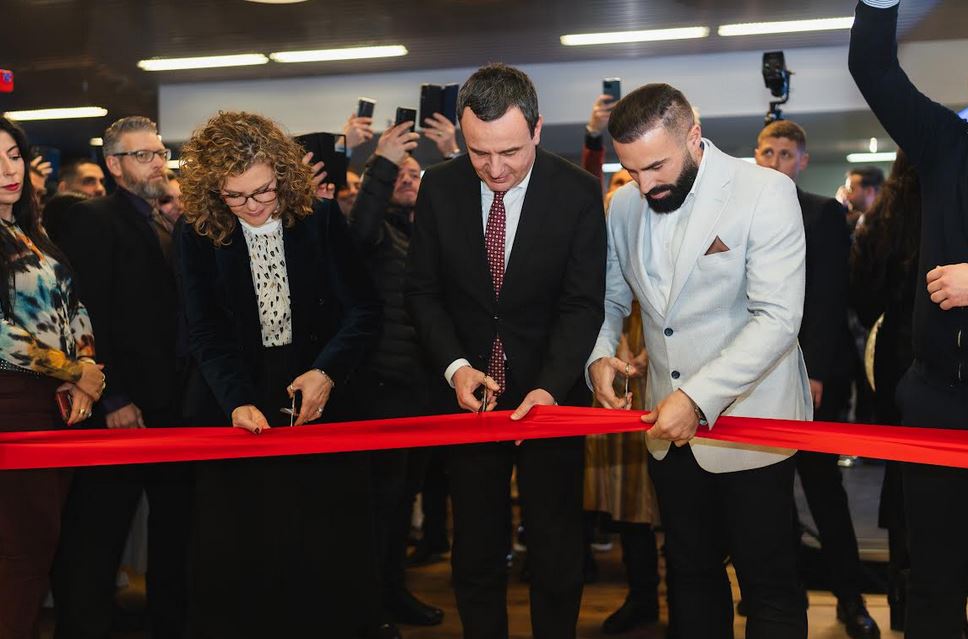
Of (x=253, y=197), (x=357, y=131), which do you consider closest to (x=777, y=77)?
(x=357, y=131)

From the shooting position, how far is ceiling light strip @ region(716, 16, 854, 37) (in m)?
4.64

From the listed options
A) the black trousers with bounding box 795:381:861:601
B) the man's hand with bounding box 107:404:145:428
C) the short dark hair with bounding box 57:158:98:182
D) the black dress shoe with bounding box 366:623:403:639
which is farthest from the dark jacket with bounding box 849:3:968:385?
the short dark hair with bounding box 57:158:98:182

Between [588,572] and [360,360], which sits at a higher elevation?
[360,360]

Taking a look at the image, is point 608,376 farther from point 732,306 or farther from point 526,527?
point 526,527

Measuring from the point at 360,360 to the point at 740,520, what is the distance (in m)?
1.09

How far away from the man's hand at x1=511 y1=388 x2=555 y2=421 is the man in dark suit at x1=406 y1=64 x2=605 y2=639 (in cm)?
7

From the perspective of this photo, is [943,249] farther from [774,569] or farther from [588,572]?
[588,572]

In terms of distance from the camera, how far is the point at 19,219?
8.85ft

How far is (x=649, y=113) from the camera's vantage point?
222 cm

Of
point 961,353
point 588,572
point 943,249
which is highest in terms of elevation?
point 943,249

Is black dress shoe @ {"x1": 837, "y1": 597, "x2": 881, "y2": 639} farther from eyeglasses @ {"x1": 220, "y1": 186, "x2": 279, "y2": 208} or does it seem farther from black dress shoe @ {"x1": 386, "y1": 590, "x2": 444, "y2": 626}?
eyeglasses @ {"x1": 220, "y1": 186, "x2": 279, "y2": 208}

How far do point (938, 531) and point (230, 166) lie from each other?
6.26 feet

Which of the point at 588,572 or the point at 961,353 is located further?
the point at 588,572

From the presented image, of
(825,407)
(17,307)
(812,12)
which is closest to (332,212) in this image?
(17,307)
